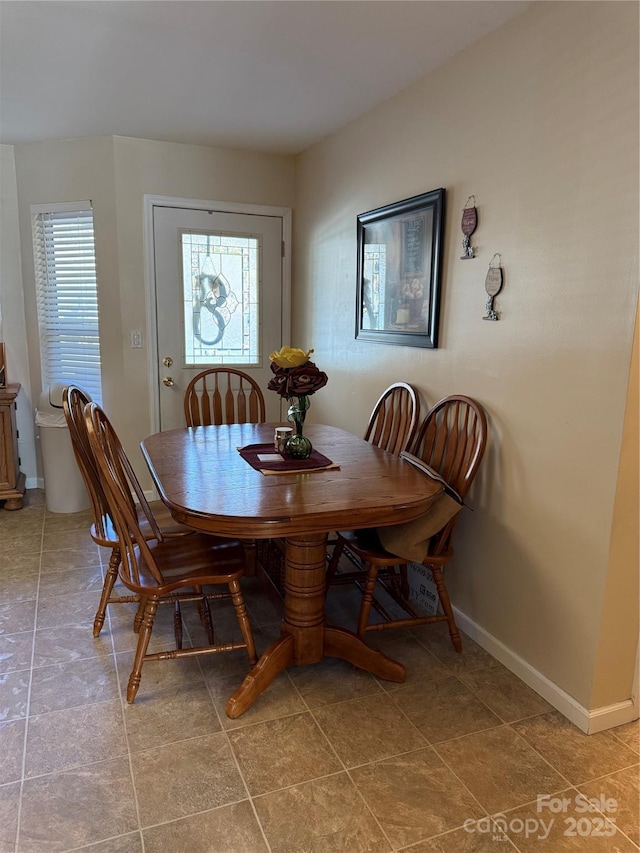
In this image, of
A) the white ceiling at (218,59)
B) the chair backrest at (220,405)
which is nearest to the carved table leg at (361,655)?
the chair backrest at (220,405)

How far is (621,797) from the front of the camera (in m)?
1.62

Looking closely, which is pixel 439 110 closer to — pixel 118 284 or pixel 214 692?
pixel 118 284

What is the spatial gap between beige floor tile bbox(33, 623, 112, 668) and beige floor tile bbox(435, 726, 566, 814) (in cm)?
137

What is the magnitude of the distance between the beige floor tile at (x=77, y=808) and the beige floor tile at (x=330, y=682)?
2.11 feet

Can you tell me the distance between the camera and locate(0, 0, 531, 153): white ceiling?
2.02 meters

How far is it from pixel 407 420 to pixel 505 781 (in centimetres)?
146

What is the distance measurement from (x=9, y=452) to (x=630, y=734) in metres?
3.63

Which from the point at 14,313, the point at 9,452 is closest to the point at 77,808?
the point at 9,452

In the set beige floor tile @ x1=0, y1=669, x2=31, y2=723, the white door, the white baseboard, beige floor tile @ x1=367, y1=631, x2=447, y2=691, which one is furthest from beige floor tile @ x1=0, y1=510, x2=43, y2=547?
the white baseboard

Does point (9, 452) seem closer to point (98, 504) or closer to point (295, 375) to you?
point (98, 504)

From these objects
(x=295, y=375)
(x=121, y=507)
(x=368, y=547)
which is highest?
(x=295, y=375)

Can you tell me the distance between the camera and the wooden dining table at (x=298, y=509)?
1708 millimetres

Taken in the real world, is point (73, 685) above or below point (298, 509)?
below

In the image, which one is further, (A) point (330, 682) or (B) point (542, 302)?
(A) point (330, 682)
